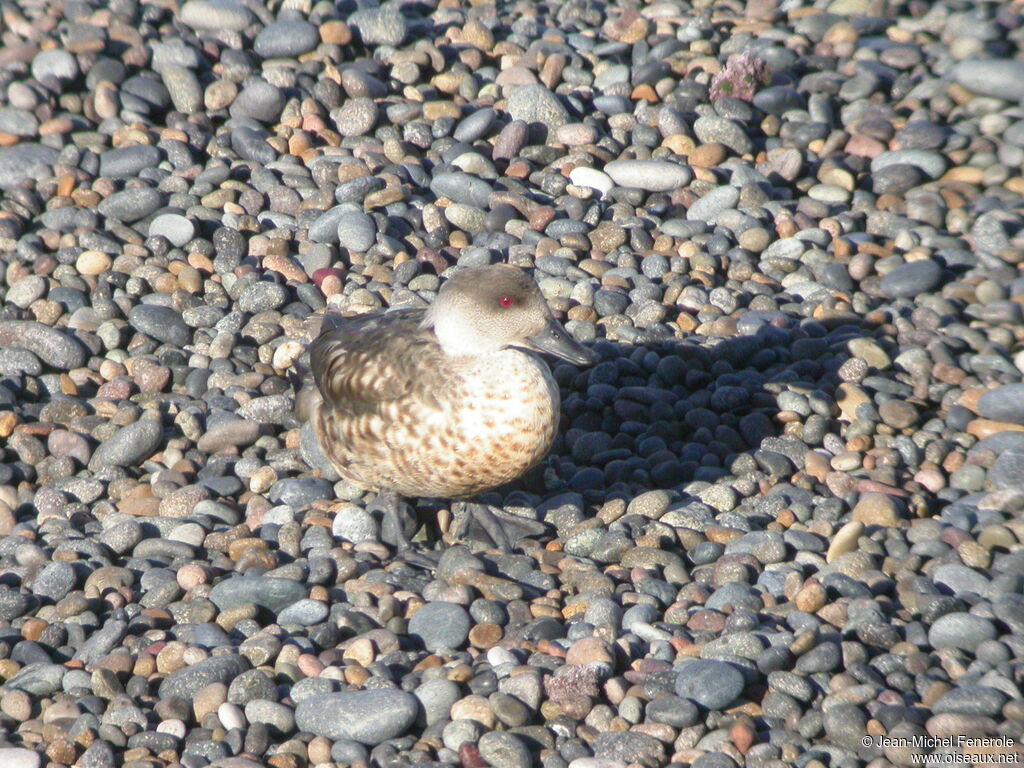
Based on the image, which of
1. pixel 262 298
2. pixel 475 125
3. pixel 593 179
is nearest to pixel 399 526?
pixel 262 298

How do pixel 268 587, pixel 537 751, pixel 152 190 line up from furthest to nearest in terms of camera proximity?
pixel 152 190 < pixel 268 587 < pixel 537 751

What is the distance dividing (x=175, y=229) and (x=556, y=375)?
2.55 m

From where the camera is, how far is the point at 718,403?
5.93 meters

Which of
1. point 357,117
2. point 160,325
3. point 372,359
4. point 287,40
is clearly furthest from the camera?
point 287,40

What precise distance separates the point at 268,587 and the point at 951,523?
2984 millimetres

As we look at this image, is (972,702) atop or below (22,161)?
below

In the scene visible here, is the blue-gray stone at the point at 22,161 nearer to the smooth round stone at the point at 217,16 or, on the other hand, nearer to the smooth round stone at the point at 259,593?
the smooth round stone at the point at 217,16

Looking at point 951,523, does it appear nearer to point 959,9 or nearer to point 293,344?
point 293,344

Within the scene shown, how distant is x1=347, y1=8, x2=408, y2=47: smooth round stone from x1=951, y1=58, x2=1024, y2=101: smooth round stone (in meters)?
4.09

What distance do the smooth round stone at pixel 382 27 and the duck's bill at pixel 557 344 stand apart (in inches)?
163

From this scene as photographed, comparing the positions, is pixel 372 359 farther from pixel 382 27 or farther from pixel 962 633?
pixel 382 27

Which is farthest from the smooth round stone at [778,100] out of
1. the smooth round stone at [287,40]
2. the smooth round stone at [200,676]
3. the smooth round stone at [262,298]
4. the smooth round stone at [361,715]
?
the smooth round stone at [200,676]

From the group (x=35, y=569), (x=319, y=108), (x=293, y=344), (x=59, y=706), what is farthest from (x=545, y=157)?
(x=59, y=706)

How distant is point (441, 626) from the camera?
4.62 m
